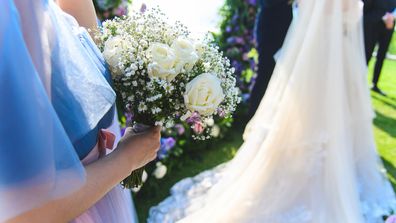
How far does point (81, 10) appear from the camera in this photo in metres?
1.36

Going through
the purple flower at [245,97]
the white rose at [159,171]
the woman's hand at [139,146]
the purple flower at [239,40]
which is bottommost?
the white rose at [159,171]

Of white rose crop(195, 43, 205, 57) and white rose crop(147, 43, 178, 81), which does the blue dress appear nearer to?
white rose crop(147, 43, 178, 81)

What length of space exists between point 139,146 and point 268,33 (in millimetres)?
2912

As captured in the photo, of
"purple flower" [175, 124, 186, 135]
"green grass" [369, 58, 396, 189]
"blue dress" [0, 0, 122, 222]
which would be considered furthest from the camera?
"green grass" [369, 58, 396, 189]

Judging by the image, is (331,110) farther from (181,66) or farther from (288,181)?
(181,66)

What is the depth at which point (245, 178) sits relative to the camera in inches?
114

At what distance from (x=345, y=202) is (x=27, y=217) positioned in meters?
2.36

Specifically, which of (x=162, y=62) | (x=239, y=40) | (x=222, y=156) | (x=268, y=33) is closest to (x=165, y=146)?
(x=222, y=156)

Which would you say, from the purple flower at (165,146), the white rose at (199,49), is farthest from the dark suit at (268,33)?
the white rose at (199,49)

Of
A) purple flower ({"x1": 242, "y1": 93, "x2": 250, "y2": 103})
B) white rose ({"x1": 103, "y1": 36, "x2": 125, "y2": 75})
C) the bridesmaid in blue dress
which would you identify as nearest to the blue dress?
the bridesmaid in blue dress

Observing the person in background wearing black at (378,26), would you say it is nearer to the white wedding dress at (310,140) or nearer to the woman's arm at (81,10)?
the white wedding dress at (310,140)

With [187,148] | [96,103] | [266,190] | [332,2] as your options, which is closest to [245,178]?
[266,190]

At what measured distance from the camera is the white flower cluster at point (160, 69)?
1.06 meters

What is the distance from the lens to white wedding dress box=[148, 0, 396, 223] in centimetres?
271
